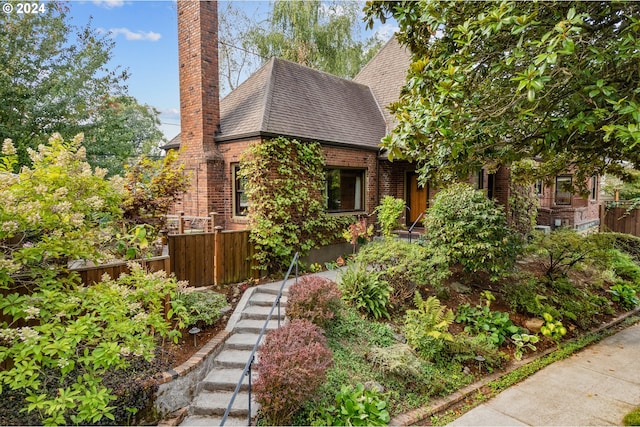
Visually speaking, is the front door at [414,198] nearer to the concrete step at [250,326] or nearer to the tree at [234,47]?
the concrete step at [250,326]

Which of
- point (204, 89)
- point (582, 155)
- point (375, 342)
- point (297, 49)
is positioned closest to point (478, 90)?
point (582, 155)

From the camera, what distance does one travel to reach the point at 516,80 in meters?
3.47

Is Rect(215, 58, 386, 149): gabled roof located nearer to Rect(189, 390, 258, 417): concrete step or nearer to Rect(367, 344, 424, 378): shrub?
Rect(367, 344, 424, 378): shrub

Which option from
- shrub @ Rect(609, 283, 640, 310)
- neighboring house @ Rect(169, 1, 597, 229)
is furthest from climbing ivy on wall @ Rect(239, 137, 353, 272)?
shrub @ Rect(609, 283, 640, 310)

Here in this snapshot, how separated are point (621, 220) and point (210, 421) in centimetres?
1878

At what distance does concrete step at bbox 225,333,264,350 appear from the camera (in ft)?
18.0

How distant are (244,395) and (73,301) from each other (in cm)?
243

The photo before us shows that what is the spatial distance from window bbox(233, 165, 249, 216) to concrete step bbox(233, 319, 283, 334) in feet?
12.5

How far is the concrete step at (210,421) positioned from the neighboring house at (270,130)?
5.33 metres

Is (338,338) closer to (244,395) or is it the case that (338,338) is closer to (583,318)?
(244,395)

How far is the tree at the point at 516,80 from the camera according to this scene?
3.51 metres

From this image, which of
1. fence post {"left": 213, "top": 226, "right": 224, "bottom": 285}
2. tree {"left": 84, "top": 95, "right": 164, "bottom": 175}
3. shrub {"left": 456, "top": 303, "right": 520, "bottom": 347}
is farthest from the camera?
tree {"left": 84, "top": 95, "right": 164, "bottom": 175}

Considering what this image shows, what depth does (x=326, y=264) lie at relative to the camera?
9.64 meters

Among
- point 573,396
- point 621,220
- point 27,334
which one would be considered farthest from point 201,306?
point 621,220
